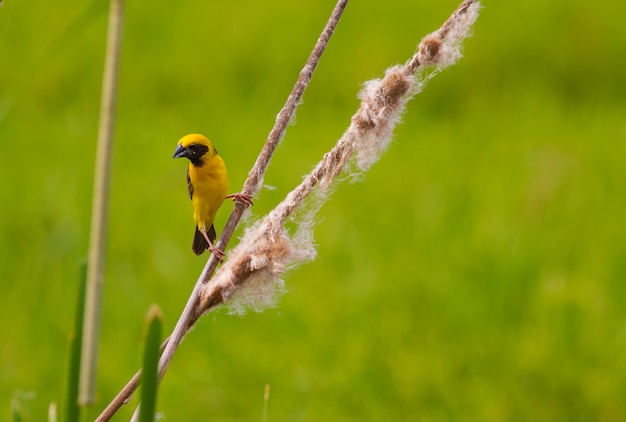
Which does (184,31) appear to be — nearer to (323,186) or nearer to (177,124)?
(177,124)

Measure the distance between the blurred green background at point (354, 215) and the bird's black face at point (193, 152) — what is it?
37.7 inches

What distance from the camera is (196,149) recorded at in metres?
0.67

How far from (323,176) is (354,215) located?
3202 millimetres

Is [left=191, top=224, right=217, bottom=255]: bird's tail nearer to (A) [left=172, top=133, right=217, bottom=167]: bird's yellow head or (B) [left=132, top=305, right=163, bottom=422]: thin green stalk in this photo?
(A) [left=172, top=133, right=217, bottom=167]: bird's yellow head

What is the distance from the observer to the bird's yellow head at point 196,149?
0.65 meters

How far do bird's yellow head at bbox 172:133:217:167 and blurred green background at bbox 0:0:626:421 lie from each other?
0.96 meters

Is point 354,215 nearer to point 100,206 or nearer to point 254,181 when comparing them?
point 254,181

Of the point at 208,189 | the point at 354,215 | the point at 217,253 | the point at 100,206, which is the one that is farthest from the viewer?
the point at 354,215

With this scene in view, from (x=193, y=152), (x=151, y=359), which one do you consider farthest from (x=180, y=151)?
(x=151, y=359)

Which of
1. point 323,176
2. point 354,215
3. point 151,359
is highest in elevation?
point 354,215

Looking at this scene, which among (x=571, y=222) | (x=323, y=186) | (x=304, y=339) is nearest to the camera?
(x=323, y=186)

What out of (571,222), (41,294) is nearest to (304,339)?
(41,294)

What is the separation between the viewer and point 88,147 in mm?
4266

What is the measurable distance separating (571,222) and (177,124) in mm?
1689
